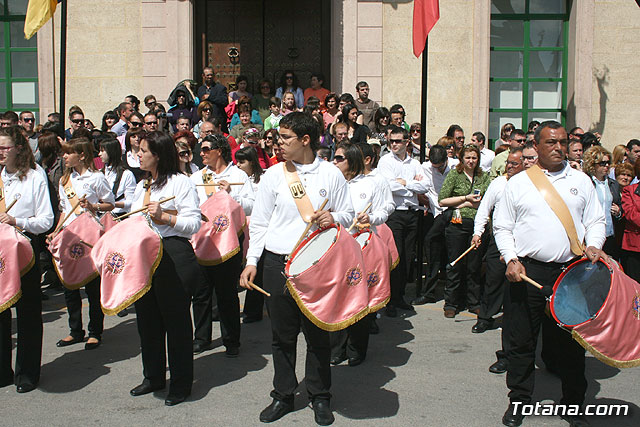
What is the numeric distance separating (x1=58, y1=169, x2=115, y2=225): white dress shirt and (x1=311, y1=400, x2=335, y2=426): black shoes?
331 cm

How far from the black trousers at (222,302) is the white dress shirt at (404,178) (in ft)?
7.81

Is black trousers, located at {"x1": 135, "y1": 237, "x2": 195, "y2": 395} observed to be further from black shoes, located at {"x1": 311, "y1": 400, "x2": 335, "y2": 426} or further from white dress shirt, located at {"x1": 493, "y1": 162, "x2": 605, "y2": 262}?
white dress shirt, located at {"x1": 493, "y1": 162, "x2": 605, "y2": 262}

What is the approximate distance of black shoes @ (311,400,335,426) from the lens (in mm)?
4914

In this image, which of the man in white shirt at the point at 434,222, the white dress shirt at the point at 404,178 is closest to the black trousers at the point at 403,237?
the white dress shirt at the point at 404,178

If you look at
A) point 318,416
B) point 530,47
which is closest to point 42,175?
point 318,416

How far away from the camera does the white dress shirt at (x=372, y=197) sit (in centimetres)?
680

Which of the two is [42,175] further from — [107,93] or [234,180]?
[107,93]

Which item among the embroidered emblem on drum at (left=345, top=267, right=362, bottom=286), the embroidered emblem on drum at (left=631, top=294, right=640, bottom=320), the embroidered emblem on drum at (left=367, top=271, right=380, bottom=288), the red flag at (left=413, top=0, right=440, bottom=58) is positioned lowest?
the embroidered emblem on drum at (left=367, top=271, right=380, bottom=288)

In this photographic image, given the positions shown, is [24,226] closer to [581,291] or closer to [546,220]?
[546,220]

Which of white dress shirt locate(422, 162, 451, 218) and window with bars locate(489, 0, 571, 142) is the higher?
window with bars locate(489, 0, 571, 142)

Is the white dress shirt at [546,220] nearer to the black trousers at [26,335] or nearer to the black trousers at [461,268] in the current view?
the black trousers at [461,268]

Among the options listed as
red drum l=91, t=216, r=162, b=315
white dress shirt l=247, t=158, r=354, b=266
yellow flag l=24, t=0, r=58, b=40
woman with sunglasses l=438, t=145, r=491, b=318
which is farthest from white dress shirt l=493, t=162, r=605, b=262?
yellow flag l=24, t=0, r=58, b=40

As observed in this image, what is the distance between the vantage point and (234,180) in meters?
7.29

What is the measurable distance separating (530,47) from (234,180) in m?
9.57
